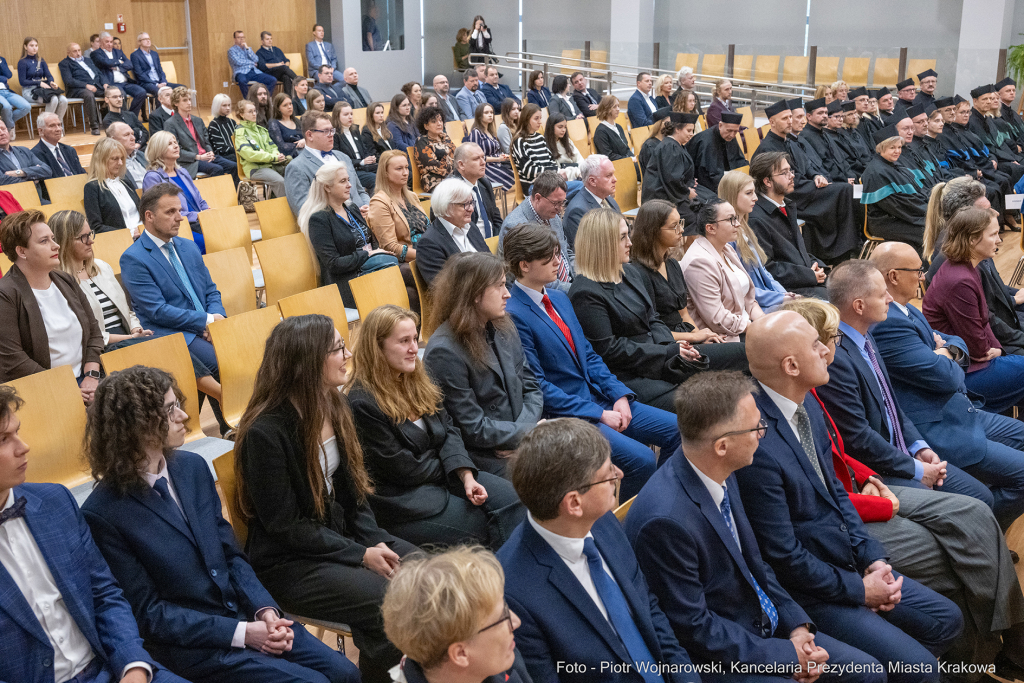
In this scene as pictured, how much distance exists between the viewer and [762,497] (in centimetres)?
252

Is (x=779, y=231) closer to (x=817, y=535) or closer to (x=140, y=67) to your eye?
(x=817, y=535)

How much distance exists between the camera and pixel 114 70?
1105 cm

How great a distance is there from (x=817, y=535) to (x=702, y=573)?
21.5 inches

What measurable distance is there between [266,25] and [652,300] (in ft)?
37.9

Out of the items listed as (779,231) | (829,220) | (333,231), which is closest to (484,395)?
(333,231)

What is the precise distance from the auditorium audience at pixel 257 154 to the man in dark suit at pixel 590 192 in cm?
347

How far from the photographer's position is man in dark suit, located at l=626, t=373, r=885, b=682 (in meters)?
2.18

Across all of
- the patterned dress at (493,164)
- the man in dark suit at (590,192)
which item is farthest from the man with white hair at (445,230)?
the patterned dress at (493,164)

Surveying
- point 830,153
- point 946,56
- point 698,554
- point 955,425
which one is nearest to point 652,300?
point 955,425

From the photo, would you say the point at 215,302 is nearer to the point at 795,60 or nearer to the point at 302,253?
the point at 302,253

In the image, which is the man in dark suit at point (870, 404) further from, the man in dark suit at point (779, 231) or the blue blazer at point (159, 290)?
the blue blazer at point (159, 290)

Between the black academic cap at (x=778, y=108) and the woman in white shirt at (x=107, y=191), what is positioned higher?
the black academic cap at (x=778, y=108)

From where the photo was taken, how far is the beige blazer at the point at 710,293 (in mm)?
4410

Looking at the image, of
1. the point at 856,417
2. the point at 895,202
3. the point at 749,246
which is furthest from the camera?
the point at 895,202
